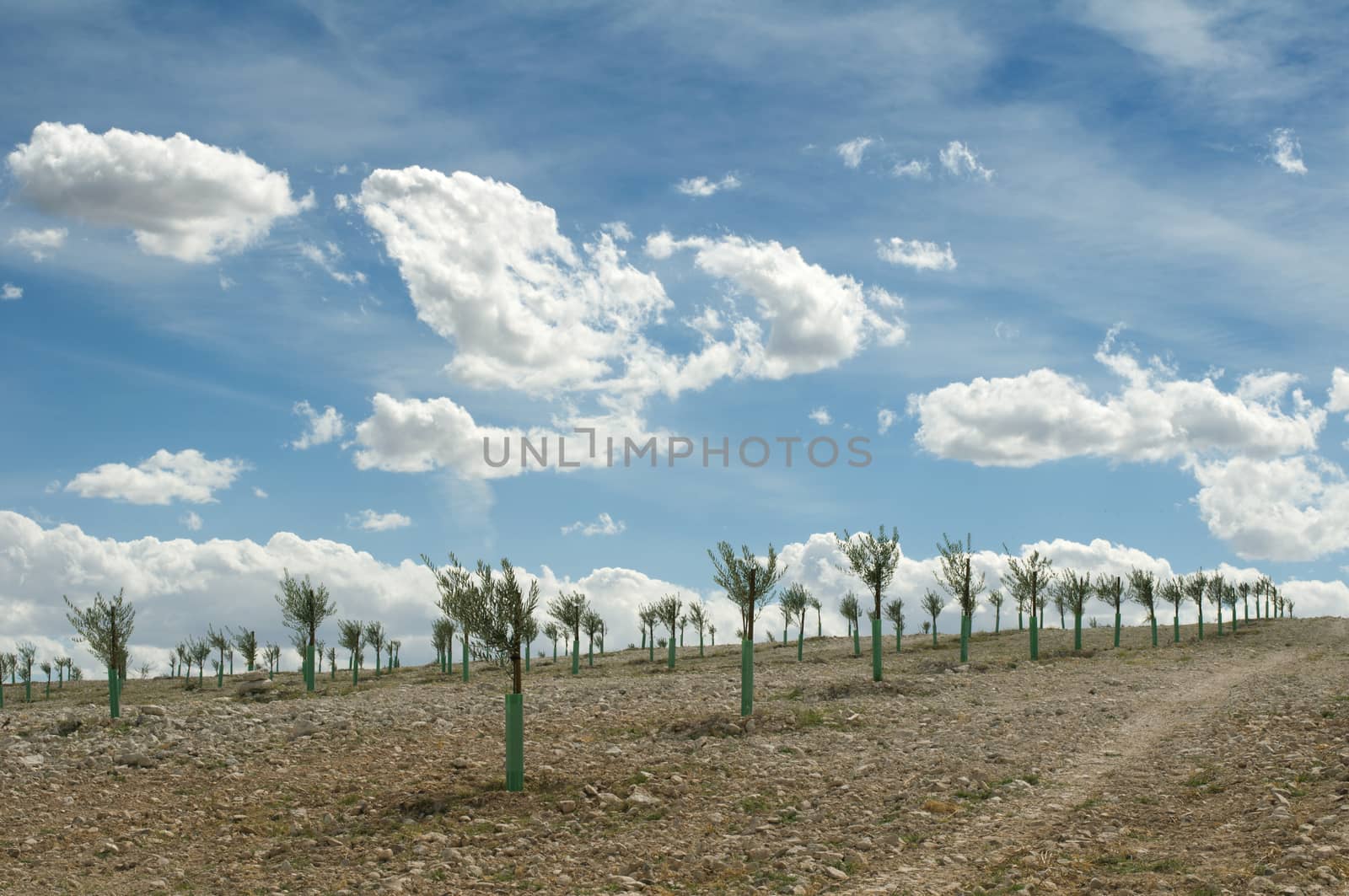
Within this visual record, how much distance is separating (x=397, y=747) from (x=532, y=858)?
382 inches

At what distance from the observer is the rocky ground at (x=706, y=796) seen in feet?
40.3

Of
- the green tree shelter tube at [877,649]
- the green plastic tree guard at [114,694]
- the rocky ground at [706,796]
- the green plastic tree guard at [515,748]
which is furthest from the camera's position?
the green tree shelter tube at [877,649]

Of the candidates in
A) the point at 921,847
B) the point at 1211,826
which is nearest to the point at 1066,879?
the point at 921,847

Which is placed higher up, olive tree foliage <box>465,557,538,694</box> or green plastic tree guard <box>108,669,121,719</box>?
olive tree foliage <box>465,557,538,694</box>

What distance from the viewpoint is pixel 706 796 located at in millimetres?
16359

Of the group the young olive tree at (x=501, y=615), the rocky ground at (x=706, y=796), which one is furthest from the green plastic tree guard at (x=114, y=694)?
the young olive tree at (x=501, y=615)

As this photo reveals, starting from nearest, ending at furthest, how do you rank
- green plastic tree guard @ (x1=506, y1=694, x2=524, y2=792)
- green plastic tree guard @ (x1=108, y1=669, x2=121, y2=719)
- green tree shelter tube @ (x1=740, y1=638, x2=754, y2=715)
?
green plastic tree guard @ (x1=506, y1=694, x2=524, y2=792), green tree shelter tube @ (x1=740, y1=638, x2=754, y2=715), green plastic tree guard @ (x1=108, y1=669, x2=121, y2=719)

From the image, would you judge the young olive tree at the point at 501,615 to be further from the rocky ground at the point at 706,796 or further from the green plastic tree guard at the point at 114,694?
the green plastic tree guard at the point at 114,694

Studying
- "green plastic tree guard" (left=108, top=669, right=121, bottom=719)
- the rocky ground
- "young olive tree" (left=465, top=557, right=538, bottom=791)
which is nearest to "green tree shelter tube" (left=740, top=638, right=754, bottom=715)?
the rocky ground

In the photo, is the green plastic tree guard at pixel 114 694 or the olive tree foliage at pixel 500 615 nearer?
the olive tree foliage at pixel 500 615

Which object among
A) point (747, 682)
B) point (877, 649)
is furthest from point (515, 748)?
point (877, 649)

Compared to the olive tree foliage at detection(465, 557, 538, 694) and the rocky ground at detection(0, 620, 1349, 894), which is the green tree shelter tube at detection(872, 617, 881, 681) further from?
the olive tree foliage at detection(465, 557, 538, 694)

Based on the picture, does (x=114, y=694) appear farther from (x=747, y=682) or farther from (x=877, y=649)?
(x=877, y=649)

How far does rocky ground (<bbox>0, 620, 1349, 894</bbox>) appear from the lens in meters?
12.3
